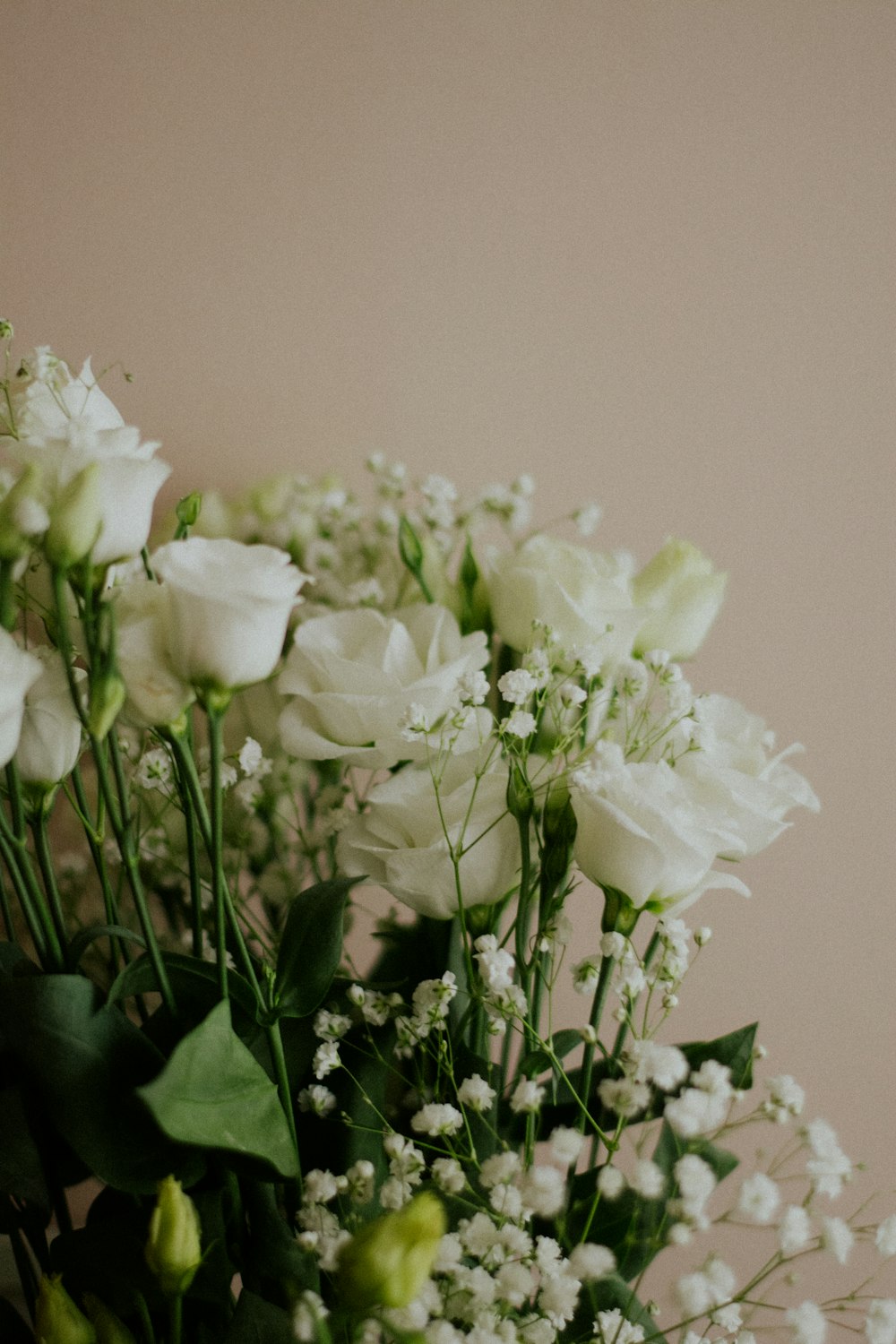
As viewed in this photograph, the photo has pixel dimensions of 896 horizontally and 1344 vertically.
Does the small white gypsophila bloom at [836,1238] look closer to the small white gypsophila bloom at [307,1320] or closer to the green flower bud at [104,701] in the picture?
the small white gypsophila bloom at [307,1320]

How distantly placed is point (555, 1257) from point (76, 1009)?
233 millimetres

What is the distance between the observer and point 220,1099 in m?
0.45

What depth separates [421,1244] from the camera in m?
0.38

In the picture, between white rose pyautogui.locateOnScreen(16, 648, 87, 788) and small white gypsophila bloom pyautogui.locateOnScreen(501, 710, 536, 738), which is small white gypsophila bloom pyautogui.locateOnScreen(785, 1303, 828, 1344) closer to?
small white gypsophila bloom pyautogui.locateOnScreen(501, 710, 536, 738)

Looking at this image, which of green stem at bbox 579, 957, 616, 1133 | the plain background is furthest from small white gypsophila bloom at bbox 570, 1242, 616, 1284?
the plain background

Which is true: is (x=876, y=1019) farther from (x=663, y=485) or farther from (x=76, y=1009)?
(x=76, y=1009)

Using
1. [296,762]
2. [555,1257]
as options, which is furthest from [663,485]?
[555,1257]

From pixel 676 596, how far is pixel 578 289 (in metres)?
0.34

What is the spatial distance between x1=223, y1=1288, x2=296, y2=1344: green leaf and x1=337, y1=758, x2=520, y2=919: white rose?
19 cm

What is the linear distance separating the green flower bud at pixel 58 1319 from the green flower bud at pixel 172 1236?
64 millimetres

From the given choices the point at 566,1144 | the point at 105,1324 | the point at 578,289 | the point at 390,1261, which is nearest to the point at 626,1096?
the point at 566,1144

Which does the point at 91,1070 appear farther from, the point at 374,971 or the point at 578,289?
the point at 578,289

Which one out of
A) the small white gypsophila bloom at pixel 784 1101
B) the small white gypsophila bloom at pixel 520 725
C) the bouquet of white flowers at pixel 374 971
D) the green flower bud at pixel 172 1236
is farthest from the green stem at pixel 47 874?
the small white gypsophila bloom at pixel 784 1101

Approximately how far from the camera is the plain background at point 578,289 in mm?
803
